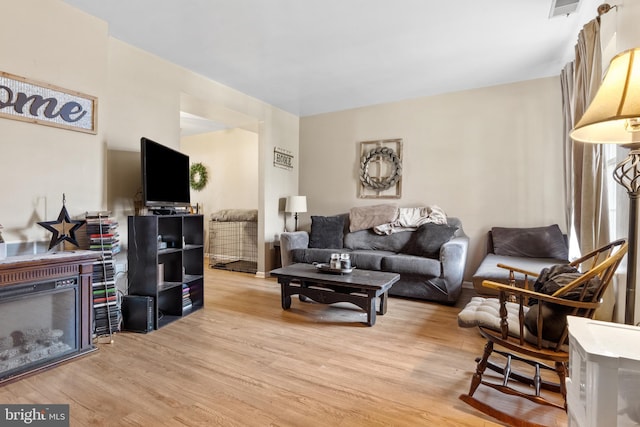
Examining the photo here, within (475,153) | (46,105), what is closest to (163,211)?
(46,105)

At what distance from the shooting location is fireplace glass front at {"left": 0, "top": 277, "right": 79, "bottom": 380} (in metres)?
1.92

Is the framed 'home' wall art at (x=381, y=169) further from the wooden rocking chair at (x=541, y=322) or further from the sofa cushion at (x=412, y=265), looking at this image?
the wooden rocking chair at (x=541, y=322)

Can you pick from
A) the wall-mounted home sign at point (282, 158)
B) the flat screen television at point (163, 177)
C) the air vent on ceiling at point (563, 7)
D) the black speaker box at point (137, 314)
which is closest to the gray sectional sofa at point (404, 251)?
the wall-mounted home sign at point (282, 158)

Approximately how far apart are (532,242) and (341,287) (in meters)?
2.23

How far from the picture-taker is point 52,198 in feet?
7.91

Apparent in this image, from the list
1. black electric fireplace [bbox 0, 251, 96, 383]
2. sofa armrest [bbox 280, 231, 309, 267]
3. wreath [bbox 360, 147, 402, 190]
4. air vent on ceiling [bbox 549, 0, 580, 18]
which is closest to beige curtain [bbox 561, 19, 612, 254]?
air vent on ceiling [bbox 549, 0, 580, 18]

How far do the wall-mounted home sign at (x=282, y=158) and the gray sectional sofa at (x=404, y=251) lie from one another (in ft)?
3.49

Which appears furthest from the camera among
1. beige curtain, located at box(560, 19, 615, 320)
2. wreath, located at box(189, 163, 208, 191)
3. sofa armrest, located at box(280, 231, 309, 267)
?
wreath, located at box(189, 163, 208, 191)

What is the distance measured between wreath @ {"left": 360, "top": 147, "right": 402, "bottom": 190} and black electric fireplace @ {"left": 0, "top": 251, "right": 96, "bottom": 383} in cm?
355

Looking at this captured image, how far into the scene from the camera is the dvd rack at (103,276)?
2463 millimetres

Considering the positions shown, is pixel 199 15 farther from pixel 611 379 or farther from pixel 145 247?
pixel 611 379

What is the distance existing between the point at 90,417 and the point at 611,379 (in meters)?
2.10

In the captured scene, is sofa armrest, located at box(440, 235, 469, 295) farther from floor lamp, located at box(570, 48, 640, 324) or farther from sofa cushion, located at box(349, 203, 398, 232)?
floor lamp, located at box(570, 48, 640, 324)

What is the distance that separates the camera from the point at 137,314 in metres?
2.65
